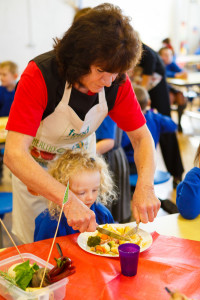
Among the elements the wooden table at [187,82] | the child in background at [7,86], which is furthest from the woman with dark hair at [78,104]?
the wooden table at [187,82]

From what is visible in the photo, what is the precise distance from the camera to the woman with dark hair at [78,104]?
1.42 m

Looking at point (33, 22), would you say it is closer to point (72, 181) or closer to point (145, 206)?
point (72, 181)

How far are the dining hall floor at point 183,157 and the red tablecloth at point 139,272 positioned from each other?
1797mm

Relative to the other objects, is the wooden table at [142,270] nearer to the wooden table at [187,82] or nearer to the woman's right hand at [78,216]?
the woman's right hand at [78,216]

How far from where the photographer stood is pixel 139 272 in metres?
1.37

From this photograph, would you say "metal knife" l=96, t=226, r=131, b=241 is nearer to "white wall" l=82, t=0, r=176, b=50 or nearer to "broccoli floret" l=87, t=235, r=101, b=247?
"broccoli floret" l=87, t=235, r=101, b=247

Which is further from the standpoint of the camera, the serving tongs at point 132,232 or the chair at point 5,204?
the chair at point 5,204

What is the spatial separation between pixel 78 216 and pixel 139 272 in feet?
0.95

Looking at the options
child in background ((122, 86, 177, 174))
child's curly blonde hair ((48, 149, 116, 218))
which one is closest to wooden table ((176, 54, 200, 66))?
child in background ((122, 86, 177, 174))

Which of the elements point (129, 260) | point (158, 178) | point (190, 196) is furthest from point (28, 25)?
point (129, 260)

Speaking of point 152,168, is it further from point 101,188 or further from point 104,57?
point 104,57

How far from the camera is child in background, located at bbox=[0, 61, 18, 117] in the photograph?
4477mm

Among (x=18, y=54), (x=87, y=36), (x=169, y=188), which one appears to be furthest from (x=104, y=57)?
(x=18, y=54)

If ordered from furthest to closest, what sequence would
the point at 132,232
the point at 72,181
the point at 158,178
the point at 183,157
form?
1. the point at 183,157
2. the point at 158,178
3. the point at 72,181
4. the point at 132,232
